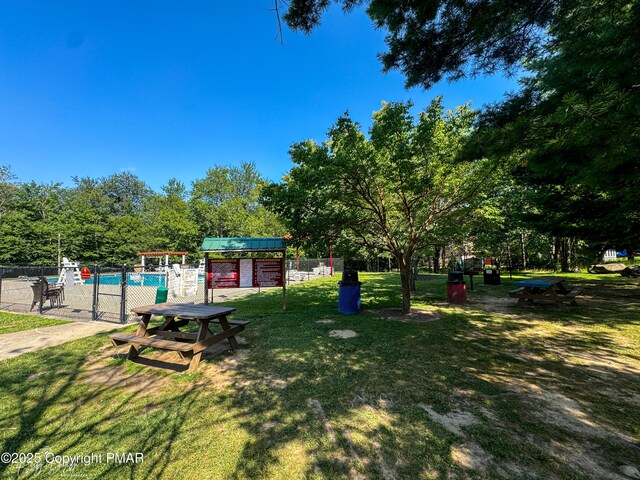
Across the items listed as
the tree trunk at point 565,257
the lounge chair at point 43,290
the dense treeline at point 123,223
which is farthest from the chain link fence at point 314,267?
the tree trunk at point 565,257

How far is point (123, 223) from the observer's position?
116ft

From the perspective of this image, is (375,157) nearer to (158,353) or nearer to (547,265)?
(158,353)

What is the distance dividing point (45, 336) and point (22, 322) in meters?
2.24

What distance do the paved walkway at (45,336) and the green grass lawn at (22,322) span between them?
0.40m

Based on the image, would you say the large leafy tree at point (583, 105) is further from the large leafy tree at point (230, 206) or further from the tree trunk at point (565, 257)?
the large leafy tree at point (230, 206)

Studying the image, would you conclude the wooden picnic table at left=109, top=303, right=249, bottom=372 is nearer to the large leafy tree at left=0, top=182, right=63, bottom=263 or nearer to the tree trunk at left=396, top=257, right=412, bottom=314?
the tree trunk at left=396, top=257, right=412, bottom=314

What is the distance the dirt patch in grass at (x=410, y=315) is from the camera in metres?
6.83

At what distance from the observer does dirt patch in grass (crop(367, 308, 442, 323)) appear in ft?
22.4

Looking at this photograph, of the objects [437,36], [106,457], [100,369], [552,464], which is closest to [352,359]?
[552,464]

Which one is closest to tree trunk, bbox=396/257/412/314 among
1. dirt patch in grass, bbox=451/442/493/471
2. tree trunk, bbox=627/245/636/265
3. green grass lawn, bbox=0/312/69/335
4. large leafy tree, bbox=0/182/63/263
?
dirt patch in grass, bbox=451/442/493/471

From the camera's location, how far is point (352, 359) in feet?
14.2

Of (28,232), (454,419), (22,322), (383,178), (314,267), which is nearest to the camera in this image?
(454,419)

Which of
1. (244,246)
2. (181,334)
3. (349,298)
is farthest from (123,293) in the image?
(349,298)

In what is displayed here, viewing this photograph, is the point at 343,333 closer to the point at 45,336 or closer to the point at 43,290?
the point at 45,336
